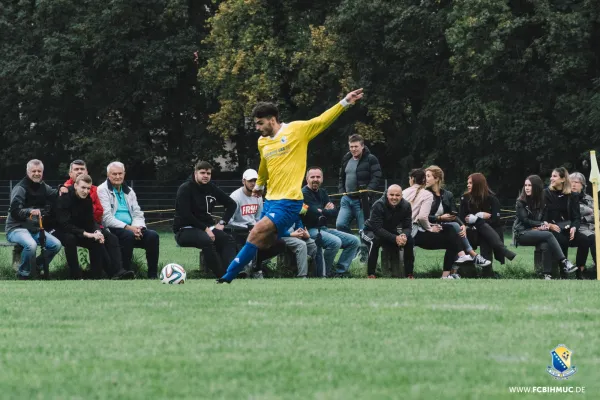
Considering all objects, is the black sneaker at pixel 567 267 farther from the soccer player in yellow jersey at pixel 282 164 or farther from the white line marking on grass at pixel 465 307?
the white line marking on grass at pixel 465 307

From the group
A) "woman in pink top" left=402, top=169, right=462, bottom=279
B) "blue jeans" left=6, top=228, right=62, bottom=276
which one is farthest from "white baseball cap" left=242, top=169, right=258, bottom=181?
"blue jeans" left=6, top=228, right=62, bottom=276

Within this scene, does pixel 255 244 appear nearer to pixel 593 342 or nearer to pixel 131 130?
pixel 593 342

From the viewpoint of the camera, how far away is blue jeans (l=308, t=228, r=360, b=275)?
639 inches

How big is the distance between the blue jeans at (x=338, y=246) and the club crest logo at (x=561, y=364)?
31.9ft

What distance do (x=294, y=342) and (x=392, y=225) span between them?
342 inches

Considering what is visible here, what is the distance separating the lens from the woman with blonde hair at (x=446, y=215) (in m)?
15.8

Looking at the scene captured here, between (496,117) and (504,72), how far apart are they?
1805mm

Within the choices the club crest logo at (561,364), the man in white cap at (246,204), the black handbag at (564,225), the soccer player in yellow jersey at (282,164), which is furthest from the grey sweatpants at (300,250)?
the club crest logo at (561,364)

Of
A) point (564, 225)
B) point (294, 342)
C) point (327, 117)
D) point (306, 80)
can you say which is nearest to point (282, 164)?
point (327, 117)

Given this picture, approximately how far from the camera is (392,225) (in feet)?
51.4

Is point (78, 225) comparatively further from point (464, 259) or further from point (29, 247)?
point (464, 259)

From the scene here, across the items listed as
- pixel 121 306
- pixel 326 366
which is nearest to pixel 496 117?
pixel 121 306

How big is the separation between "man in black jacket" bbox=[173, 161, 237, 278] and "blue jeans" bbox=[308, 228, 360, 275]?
4.61 ft

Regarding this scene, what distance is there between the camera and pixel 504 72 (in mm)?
37406
